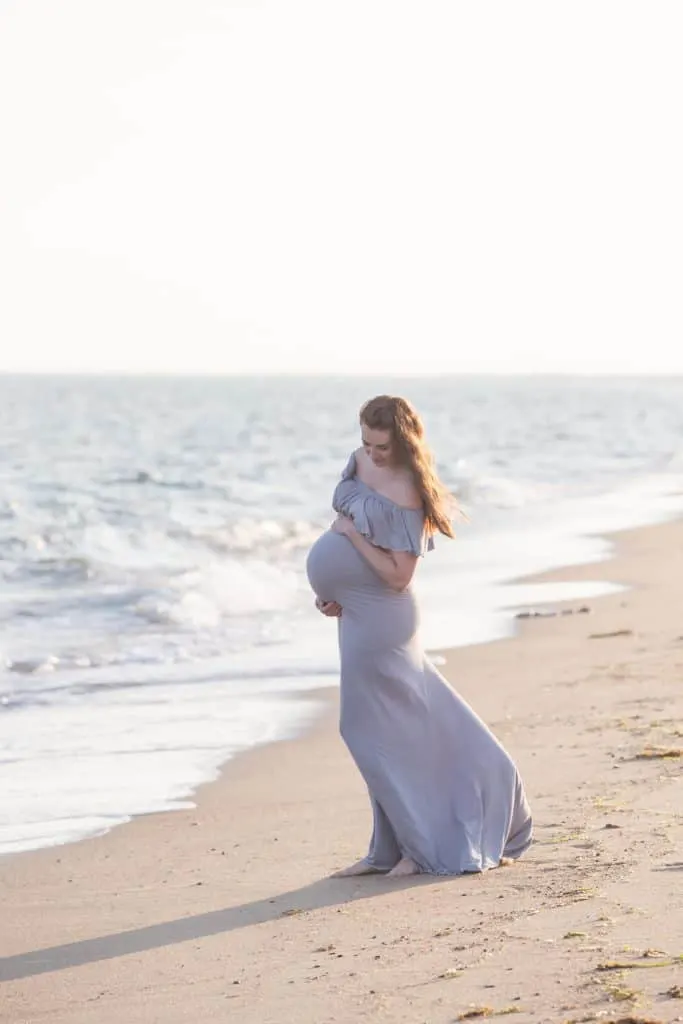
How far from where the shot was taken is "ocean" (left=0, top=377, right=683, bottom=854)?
844cm

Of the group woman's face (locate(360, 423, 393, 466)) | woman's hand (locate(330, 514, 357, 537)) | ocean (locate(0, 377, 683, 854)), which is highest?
woman's face (locate(360, 423, 393, 466))

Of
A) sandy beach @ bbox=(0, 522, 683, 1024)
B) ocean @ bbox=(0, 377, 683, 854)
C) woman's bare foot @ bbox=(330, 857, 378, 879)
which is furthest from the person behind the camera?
ocean @ bbox=(0, 377, 683, 854)

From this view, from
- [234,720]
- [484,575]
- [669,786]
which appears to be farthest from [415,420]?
[484,575]

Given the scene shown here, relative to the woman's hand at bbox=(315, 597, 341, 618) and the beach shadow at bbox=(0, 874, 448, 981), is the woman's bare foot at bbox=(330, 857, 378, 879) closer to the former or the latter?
the beach shadow at bbox=(0, 874, 448, 981)

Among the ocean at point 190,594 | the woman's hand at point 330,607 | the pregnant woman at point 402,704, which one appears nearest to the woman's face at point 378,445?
the pregnant woman at point 402,704

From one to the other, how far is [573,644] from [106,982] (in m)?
7.56

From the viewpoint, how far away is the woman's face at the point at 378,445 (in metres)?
5.74

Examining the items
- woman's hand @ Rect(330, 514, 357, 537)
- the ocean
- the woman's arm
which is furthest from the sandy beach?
woman's hand @ Rect(330, 514, 357, 537)

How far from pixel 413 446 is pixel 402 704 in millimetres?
958

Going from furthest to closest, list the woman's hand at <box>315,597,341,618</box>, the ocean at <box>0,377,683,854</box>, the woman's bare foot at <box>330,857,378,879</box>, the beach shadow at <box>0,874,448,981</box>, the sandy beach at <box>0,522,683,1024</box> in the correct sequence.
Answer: the ocean at <box>0,377,683,854</box> < the woman's hand at <box>315,597,341,618</box> < the woman's bare foot at <box>330,857,378,879</box> < the beach shadow at <box>0,874,448,981</box> < the sandy beach at <box>0,522,683,1024</box>

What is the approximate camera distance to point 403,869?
19.0ft

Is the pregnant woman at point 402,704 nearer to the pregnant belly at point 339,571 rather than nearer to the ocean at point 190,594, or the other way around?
the pregnant belly at point 339,571

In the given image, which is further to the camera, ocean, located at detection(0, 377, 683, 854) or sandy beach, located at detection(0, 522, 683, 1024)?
ocean, located at detection(0, 377, 683, 854)

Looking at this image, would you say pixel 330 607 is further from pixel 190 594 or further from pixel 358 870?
pixel 190 594
